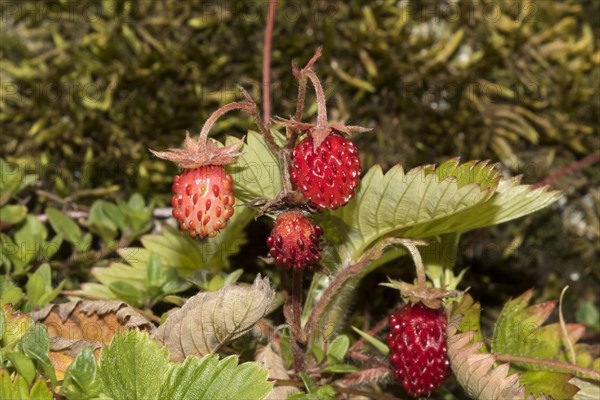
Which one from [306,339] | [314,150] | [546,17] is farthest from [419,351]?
[546,17]

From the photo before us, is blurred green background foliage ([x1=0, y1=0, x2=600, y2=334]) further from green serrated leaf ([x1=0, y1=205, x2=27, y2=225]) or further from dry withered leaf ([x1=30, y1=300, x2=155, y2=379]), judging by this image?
dry withered leaf ([x1=30, y1=300, x2=155, y2=379])

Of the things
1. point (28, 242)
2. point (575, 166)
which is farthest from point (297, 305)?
point (575, 166)

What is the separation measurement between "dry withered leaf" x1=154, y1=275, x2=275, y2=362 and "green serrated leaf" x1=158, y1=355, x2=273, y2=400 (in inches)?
3.5

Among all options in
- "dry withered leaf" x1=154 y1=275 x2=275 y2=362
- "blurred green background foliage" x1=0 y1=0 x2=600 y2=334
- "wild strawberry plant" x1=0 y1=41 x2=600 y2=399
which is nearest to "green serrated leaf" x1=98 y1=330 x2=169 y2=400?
"wild strawberry plant" x1=0 y1=41 x2=600 y2=399

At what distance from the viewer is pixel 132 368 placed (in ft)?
3.18

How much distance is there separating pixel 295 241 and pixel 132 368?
28cm

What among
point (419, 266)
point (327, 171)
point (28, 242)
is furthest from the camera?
point (28, 242)

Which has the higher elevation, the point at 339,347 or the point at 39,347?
the point at 39,347

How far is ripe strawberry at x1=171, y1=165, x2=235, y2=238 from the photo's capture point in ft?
3.52

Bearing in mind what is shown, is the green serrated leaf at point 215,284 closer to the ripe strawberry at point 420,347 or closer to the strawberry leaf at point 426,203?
the strawberry leaf at point 426,203

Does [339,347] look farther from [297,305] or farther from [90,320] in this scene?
[90,320]

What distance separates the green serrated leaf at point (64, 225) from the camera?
1.58 m

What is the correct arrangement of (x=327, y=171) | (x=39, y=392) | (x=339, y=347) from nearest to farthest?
(x=39, y=392) < (x=327, y=171) < (x=339, y=347)

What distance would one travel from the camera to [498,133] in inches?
73.3
